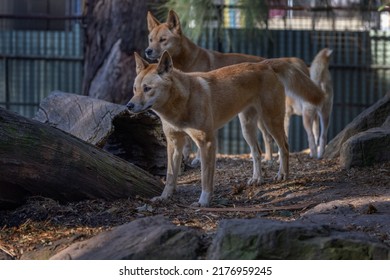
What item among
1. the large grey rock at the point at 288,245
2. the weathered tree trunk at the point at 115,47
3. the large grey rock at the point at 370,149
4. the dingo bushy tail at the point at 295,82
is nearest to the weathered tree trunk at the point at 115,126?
the dingo bushy tail at the point at 295,82

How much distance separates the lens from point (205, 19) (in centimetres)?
1084

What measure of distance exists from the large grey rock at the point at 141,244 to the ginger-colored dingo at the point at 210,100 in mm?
1585

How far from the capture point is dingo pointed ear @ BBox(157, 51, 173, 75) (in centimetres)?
599

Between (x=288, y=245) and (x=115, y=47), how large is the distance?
6.68 meters

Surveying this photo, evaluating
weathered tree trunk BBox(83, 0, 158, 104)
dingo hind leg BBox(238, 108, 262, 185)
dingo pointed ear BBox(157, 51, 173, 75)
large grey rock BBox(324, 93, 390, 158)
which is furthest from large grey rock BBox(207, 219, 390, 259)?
weathered tree trunk BBox(83, 0, 158, 104)

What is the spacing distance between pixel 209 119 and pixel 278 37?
665cm

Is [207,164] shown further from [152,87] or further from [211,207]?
[152,87]

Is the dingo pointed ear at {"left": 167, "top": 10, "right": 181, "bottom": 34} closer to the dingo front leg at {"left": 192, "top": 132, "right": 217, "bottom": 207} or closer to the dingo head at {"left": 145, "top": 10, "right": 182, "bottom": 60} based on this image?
the dingo head at {"left": 145, "top": 10, "right": 182, "bottom": 60}

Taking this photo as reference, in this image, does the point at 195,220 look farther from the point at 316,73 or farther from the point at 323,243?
the point at 316,73

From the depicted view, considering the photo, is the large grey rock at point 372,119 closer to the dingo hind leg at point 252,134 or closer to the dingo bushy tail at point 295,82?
A: the dingo bushy tail at point 295,82

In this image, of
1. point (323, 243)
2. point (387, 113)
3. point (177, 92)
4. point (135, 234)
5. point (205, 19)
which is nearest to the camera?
point (323, 243)

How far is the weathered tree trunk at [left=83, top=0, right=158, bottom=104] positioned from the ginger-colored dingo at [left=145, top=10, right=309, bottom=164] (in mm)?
1015

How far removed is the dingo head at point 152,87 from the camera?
589 centimetres

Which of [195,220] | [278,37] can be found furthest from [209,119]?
[278,37]
